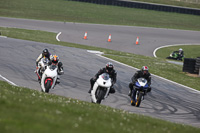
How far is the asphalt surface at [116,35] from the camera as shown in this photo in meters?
33.8

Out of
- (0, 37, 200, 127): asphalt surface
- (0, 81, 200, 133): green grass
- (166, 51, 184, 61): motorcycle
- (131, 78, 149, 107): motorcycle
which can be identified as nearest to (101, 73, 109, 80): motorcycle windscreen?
(0, 37, 200, 127): asphalt surface

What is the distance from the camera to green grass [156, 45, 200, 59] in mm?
32900

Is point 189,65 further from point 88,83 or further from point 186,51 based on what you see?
point 186,51

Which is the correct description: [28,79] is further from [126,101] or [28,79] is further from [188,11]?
[188,11]

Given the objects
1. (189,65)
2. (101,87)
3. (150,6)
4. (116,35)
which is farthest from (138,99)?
(150,6)

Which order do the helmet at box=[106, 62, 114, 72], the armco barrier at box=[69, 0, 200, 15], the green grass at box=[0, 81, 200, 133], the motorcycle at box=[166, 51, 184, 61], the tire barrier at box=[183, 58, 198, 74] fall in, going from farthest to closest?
1. the armco barrier at box=[69, 0, 200, 15]
2. the motorcycle at box=[166, 51, 184, 61]
3. the tire barrier at box=[183, 58, 198, 74]
4. the helmet at box=[106, 62, 114, 72]
5. the green grass at box=[0, 81, 200, 133]

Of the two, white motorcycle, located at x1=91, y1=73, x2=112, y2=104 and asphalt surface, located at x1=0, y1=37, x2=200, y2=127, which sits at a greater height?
white motorcycle, located at x1=91, y1=73, x2=112, y2=104

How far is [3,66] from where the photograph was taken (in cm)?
1852

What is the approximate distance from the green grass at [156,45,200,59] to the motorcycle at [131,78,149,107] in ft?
60.7

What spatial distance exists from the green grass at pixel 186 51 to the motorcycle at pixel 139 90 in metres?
18.5

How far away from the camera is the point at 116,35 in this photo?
38.2 meters

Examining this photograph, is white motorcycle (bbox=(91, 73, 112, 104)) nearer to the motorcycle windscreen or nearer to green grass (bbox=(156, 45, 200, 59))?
the motorcycle windscreen

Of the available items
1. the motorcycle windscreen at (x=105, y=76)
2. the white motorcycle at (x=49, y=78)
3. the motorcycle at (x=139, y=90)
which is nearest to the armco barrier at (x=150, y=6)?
the white motorcycle at (x=49, y=78)

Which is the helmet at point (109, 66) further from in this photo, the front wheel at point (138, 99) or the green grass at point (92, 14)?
the green grass at point (92, 14)
